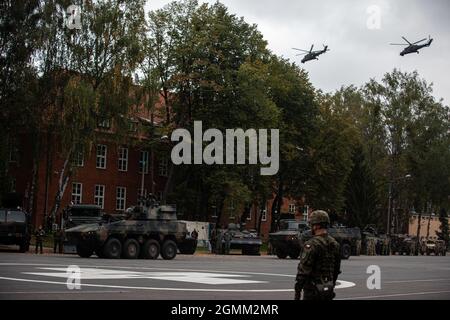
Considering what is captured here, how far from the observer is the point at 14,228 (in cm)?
3306

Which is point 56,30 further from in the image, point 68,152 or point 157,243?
point 157,243

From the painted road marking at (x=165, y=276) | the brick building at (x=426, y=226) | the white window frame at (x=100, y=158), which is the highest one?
the white window frame at (x=100, y=158)

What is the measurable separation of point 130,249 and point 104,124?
16852 millimetres

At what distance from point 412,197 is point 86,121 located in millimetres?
42743

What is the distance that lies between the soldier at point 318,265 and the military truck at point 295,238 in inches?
1132

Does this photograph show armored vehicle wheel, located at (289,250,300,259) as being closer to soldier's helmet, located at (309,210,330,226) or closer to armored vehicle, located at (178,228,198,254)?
armored vehicle, located at (178,228,198,254)

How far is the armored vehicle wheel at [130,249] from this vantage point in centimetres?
3019

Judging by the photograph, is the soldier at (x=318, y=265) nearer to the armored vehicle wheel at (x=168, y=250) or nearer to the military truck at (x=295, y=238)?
the armored vehicle wheel at (x=168, y=250)

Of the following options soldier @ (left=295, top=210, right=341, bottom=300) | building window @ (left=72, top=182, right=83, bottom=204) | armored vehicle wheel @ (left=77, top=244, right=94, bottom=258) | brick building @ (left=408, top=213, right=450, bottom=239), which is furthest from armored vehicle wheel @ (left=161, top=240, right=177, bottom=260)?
brick building @ (left=408, top=213, right=450, bottom=239)

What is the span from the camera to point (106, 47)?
1738 inches

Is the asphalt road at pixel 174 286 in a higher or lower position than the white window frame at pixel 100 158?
lower

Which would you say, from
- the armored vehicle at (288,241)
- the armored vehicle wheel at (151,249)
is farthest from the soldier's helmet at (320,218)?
the armored vehicle at (288,241)

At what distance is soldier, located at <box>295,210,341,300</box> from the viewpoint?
7.75m
